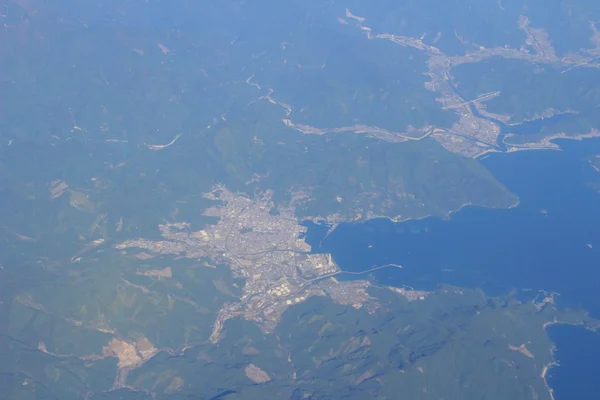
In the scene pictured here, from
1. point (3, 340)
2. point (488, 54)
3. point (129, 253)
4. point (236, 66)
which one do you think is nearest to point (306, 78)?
point (236, 66)

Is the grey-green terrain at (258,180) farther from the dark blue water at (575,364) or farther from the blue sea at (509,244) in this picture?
the blue sea at (509,244)

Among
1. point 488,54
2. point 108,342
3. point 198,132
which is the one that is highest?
point 488,54

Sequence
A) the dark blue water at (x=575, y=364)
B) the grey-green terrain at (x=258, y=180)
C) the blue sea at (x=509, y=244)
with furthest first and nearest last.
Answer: the blue sea at (x=509, y=244) < the grey-green terrain at (x=258, y=180) < the dark blue water at (x=575, y=364)

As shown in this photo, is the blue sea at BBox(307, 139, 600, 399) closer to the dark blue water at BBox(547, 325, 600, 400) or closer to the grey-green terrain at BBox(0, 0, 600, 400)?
the dark blue water at BBox(547, 325, 600, 400)

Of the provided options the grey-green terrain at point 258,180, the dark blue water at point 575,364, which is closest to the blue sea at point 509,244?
the dark blue water at point 575,364

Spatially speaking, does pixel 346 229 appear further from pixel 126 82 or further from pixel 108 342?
pixel 126 82

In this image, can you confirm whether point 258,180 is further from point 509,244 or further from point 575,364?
point 575,364

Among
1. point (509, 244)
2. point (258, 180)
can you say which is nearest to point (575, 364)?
point (509, 244)
